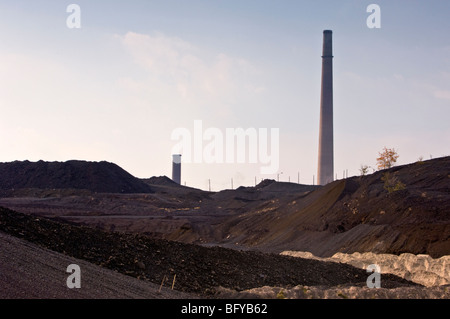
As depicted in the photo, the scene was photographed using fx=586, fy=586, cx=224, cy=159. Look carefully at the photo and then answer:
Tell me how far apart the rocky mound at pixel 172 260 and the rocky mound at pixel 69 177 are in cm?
7683

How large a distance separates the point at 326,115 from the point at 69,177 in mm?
43905

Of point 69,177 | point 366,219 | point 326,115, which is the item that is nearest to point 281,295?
point 366,219

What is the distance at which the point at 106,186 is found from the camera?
96688 mm

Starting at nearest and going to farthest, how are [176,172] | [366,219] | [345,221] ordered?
[366,219], [345,221], [176,172]

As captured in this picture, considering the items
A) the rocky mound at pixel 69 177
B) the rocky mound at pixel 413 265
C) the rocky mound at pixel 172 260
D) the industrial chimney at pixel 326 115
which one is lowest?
the rocky mound at pixel 413 265

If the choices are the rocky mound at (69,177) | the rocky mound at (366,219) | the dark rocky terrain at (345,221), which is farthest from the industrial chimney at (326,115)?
the rocky mound at (366,219)

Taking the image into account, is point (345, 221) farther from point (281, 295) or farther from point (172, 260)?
point (281, 295)

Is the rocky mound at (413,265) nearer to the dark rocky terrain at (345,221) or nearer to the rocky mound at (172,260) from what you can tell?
the dark rocky terrain at (345,221)

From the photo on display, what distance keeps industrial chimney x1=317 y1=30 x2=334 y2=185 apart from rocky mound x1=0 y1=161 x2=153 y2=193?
32.9 metres

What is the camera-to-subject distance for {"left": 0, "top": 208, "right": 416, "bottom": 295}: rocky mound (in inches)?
652

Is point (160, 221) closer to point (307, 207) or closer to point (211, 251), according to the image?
point (307, 207)

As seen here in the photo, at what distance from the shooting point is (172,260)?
18359 millimetres

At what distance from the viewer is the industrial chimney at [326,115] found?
84312mm
